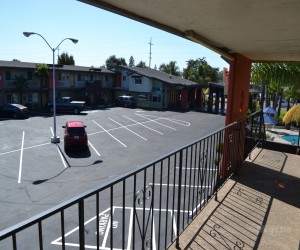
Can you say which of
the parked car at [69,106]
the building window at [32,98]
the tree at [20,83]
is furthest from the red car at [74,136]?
the building window at [32,98]

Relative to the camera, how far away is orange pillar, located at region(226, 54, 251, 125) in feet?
19.8

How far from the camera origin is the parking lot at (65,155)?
10299 millimetres

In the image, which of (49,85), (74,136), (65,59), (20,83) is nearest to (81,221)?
(74,136)

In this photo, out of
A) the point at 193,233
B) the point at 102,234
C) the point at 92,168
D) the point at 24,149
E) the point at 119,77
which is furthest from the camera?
the point at 119,77

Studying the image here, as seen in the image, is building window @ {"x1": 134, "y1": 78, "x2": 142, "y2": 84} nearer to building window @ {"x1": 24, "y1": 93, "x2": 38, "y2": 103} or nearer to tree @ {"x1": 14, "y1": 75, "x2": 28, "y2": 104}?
building window @ {"x1": 24, "y1": 93, "x2": 38, "y2": 103}

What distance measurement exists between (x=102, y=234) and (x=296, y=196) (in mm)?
5309

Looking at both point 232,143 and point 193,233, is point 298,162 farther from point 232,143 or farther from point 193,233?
point 193,233

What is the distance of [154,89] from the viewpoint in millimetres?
40844

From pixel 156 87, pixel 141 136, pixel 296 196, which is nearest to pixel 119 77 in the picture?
pixel 156 87

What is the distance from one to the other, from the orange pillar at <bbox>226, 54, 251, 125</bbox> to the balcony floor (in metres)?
1.28

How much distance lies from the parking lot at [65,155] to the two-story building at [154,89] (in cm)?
1226

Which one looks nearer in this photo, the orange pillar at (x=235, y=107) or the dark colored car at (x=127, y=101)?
the orange pillar at (x=235, y=107)

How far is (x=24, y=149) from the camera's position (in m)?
16.7

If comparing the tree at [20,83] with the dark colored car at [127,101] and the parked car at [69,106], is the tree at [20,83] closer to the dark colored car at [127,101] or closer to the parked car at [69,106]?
the parked car at [69,106]
